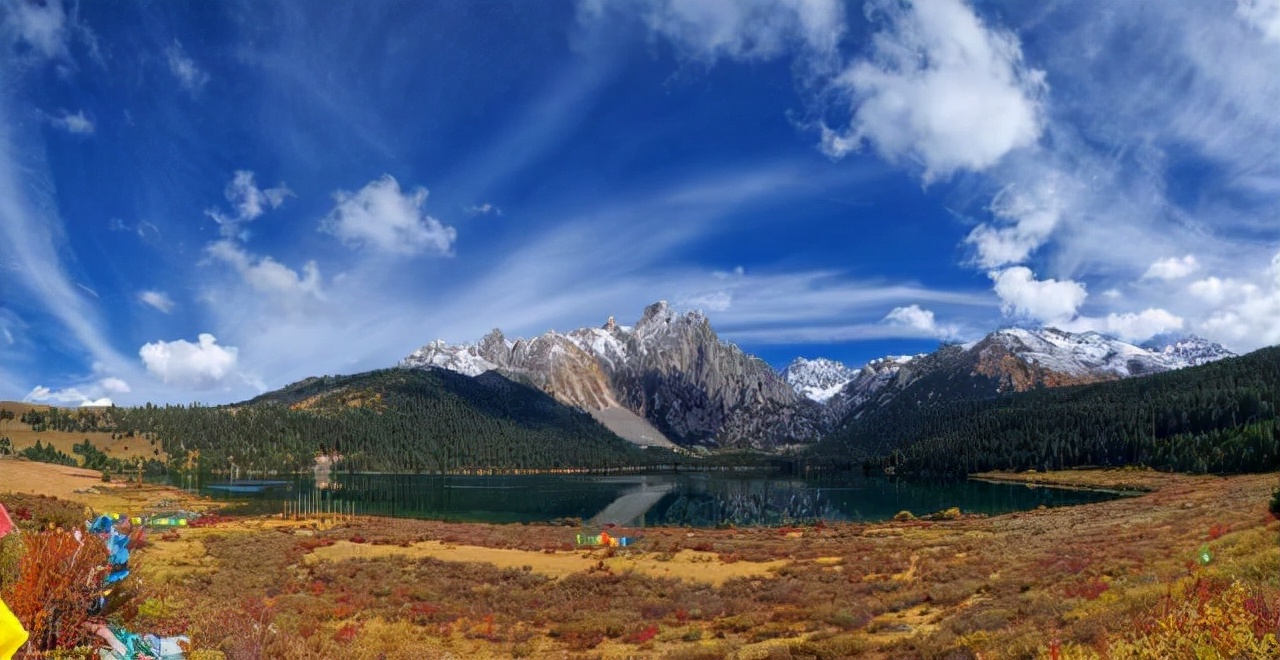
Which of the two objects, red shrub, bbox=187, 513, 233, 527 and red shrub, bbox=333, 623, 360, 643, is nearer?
red shrub, bbox=333, 623, 360, 643

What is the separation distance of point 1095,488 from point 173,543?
14601cm

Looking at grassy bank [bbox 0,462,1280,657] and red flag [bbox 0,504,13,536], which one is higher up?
red flag [bbox 0,504,13,536]

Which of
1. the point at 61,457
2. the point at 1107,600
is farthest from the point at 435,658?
the point at 61,457

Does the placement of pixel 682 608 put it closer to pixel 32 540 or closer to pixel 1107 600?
pixel 1107 600

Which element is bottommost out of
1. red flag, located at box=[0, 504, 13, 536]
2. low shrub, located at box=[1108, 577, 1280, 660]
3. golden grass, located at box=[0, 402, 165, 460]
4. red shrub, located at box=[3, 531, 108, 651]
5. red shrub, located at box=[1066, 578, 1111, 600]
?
red shrub, located at box=[1066, 578, 1111, 600]

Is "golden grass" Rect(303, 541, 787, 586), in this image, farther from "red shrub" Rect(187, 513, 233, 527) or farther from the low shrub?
the low shrub

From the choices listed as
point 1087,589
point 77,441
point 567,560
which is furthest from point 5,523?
point 77,441

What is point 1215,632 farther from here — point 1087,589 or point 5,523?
point 5,523

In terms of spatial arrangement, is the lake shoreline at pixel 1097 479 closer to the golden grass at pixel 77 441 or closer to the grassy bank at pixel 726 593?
the grassy bank at pixel 726 593

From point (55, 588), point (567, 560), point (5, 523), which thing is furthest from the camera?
point (567, 560)

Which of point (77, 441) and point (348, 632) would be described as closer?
point (348, 632)

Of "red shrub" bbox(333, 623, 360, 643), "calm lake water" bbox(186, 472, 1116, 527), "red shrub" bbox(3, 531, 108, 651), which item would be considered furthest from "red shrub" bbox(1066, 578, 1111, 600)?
"calm lake water" bbox(186, 472, 1116, 527)

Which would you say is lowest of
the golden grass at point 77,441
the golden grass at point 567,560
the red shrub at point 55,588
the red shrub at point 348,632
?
the golden grass at point 567,560

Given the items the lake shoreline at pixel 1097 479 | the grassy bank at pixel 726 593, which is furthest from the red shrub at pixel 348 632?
the lake shoreline at pixel 1097 479
